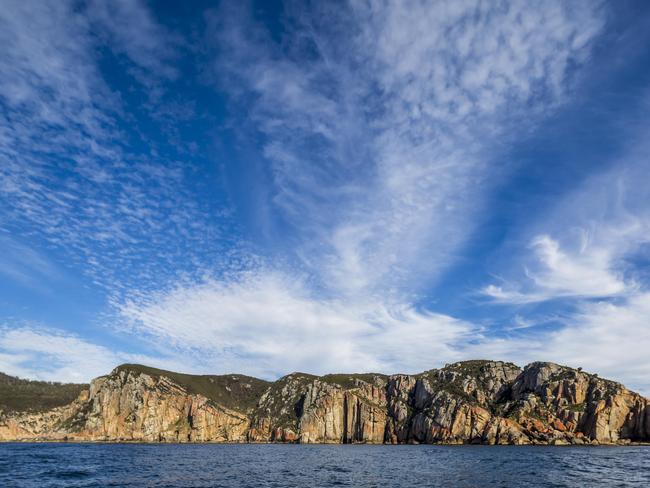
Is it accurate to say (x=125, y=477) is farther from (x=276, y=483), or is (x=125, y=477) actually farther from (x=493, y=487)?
(x=493, y=487)

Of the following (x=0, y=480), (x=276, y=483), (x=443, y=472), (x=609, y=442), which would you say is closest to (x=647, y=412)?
(x=609, y=442)

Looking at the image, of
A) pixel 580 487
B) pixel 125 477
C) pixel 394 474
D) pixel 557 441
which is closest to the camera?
pixel 580 487

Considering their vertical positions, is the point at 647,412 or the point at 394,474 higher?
the point at 647,412

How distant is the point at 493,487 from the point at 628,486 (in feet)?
52.5

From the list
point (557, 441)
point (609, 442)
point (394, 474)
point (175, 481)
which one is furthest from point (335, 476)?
point (609, 442)

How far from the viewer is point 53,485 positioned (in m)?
53.9

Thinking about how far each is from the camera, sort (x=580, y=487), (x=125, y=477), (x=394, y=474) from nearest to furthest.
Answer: (x=580, y=487)
(x=125, y=477)
(x=394, y=474)

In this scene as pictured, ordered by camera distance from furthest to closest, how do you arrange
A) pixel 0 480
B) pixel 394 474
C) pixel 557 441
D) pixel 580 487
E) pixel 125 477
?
1. pixel 557 441
2. pixel 394 474
3. pixel 125 477
4. pixel 0 480
5. pixel 580 487

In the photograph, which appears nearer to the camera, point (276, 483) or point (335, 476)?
point (276, 483)

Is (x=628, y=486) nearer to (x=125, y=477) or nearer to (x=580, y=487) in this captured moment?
(x=580, y=487)

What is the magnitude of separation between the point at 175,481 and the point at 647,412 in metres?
221

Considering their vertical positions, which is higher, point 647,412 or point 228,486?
point 647,412

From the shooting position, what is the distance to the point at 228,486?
54.0 m

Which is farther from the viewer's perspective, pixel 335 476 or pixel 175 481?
pixel 335 476
